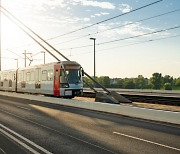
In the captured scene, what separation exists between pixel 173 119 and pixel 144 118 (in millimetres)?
2143

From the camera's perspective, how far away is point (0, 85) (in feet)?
170

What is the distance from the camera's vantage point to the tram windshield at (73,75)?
29413mm

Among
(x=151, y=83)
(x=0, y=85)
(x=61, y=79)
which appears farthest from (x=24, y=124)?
(x=151, y=83)

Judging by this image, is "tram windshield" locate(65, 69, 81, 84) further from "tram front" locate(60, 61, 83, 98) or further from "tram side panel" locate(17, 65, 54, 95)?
"tram side panel" locate(17, 65, 54, 95)

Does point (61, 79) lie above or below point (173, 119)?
above

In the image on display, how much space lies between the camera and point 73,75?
29.8m

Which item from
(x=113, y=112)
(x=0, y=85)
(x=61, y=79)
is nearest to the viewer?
(x=113, y=112)

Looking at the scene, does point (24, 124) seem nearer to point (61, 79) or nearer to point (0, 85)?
point (61, 79)

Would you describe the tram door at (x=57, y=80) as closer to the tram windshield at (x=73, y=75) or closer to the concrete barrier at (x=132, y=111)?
the tram windshield at (x=73, y=75)

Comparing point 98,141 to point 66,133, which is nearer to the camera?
point 98,141

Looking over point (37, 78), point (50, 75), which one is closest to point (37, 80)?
point (37, 78)

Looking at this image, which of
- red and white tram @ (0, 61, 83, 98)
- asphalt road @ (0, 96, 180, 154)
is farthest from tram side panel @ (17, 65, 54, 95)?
asphalt road @ (0, 96, 180, 154)

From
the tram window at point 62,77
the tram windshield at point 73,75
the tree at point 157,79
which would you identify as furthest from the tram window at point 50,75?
the tree at point 157,79

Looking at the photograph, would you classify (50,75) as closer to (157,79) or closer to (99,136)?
(99,136)
